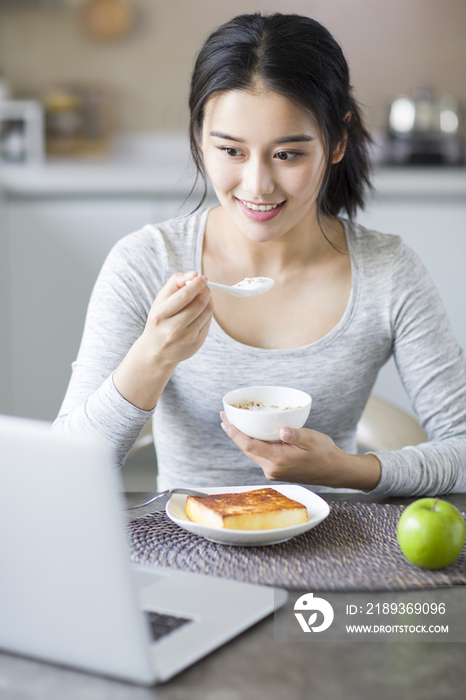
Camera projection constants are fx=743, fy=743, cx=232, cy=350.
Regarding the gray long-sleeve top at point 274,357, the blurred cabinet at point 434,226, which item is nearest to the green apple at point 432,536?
the gray long-sleeve top at point 274,357

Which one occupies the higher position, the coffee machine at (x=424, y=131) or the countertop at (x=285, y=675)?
the coffee machine at (x=424, y=131)

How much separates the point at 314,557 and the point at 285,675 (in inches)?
9.4

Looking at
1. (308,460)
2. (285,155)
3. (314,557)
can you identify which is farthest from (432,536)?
(285,155)

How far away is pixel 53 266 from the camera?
2.70 m

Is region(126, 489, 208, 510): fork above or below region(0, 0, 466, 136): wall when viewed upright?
below

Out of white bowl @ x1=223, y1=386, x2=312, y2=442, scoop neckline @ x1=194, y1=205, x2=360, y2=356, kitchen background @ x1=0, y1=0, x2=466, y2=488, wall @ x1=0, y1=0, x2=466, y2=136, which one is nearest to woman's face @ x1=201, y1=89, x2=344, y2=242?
scoop neckline @ x1=194, y1=205, x2=360, y2=356

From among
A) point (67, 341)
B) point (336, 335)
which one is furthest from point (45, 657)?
point (67, 341)

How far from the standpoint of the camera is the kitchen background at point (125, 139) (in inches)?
104

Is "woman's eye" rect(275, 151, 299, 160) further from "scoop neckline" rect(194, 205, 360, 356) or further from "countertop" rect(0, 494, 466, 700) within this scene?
"countertop" rect(0, 494, 466, 700)

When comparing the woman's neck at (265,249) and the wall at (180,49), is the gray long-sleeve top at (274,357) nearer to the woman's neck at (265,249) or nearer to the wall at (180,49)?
the woman's neck at (265,249)

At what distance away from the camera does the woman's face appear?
1104 mm

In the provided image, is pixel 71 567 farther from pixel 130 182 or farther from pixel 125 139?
pixel 125 139

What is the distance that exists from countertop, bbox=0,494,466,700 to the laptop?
0.01 metres

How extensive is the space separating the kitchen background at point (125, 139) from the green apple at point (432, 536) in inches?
62.6
